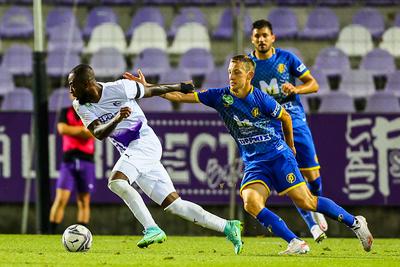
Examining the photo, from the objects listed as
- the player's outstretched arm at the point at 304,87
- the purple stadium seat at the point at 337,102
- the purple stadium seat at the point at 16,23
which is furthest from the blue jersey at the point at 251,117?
the purple stadium seat at the point at 16,23

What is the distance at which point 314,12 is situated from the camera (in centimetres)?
1648

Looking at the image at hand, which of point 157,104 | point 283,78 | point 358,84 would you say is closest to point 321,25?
point 358,84

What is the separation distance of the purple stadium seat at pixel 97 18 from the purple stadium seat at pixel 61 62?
88 centimetres

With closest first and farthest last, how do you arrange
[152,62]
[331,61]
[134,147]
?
1. [134,147]
2. [331,61]
3. [152,62]

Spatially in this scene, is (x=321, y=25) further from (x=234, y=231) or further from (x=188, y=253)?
(x=234, y=231)

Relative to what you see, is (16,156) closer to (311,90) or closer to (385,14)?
(311,90)

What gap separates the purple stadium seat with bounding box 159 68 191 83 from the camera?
49.1 ft

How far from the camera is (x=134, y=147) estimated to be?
9.48 meters

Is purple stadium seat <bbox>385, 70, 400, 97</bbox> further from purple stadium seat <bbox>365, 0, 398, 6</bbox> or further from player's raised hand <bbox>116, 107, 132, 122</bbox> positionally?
player's raised hand <bbox>116, 107, 132, 122</bbox>

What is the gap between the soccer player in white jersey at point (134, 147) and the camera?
30.3 feet

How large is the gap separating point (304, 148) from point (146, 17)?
6.30 metres

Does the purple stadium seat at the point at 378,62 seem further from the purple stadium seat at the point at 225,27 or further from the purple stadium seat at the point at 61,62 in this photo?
the purple stadium seat at the point at 61,62

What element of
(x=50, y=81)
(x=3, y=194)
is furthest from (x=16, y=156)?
(x=50, y=81)

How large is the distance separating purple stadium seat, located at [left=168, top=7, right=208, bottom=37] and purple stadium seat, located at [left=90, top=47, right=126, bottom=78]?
1.49 metres
